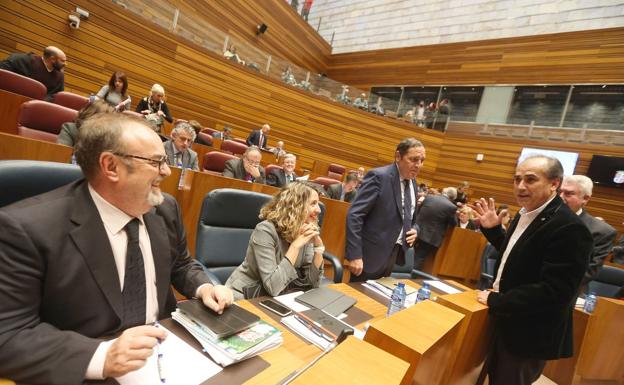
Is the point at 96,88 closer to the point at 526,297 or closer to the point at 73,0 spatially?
the point at 73,0

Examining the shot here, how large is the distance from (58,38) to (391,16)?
11132 millimetres

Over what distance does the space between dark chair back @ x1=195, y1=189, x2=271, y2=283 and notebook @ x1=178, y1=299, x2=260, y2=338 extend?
69 centimetres

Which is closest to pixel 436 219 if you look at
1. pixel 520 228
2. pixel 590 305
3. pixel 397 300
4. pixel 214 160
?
pixel 590 305

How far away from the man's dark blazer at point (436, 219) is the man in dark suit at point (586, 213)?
1243 mm

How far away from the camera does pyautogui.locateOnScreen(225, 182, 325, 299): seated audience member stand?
5.03ft

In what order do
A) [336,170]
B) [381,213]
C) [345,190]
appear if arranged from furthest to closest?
[336,170]
[345,190]
[381,213]

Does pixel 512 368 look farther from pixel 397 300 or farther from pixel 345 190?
pixel 345 190

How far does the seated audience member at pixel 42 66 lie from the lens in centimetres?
402

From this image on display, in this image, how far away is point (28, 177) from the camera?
38.2 inches

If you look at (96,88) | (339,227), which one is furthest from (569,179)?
(96,88)

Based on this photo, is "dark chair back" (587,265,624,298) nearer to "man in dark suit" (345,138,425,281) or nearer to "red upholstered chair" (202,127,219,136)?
"man in dark suit" (345,138,425,281)

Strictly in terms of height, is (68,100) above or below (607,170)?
below

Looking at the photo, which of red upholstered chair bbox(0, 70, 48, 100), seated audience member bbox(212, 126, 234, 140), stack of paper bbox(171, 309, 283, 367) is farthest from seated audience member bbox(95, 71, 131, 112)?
stack of paper bbox(171, 309, 283, 367)

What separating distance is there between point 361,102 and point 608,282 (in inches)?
308
